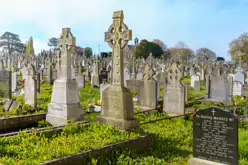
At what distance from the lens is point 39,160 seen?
5.09 meters

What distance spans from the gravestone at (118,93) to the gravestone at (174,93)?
3.99 meters

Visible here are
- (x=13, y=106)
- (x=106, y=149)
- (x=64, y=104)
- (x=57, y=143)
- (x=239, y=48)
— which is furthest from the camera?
(x=239, y=48)

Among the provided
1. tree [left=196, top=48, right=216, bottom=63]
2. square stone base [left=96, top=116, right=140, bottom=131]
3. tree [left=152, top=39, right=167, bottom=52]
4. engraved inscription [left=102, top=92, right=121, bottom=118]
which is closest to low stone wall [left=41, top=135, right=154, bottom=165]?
square stone base [left=96, top=116, right=140, bottom=131]

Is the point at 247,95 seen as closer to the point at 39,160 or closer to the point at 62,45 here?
the point at 62,45

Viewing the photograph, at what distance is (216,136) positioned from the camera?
4973mm

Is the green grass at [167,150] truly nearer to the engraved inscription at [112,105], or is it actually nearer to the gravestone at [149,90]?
the engraved inscription at [112,105]

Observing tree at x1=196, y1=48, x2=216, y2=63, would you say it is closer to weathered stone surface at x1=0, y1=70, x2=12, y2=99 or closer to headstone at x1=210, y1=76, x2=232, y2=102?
headstone at x1=210, y1=76, x2=232, y2=102

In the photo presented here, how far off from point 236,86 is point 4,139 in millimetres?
14693

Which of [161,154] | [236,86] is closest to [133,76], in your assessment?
[236,86]

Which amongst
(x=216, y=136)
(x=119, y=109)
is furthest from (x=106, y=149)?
(x=216, y=136)

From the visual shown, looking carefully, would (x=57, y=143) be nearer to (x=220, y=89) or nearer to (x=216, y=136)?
(x=216, y=136)

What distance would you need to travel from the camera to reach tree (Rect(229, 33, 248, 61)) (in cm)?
5928

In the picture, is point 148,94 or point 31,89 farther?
point 31,89

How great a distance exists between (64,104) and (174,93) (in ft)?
15.0
